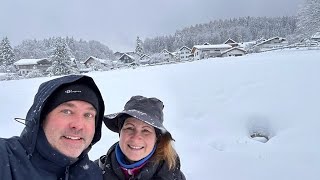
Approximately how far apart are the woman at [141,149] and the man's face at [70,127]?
1.78ft

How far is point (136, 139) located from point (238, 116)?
696 centimetres

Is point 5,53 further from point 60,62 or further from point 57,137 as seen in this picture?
point 57,137

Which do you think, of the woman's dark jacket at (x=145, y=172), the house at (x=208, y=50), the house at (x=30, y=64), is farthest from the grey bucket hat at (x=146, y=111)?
the house at (x=30, y=64)

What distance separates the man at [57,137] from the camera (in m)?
1.83

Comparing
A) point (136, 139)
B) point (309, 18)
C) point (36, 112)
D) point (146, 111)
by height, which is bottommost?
point (136, 139)

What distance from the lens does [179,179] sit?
273 cm

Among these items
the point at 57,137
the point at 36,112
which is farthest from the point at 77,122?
the point at 36,112

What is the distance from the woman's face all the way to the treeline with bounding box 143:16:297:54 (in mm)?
106261

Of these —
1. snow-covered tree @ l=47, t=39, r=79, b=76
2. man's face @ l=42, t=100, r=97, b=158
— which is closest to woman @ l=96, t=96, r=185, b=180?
man's face @ l=42, t=100, r=97, b=158

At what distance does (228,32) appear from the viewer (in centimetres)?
12469

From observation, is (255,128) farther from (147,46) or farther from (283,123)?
(147,46)

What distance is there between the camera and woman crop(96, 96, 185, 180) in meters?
2.62

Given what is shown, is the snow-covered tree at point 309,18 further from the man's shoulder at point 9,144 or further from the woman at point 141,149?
the man's shoulder at point 9,144

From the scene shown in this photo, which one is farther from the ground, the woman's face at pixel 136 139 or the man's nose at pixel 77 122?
the man's nose at pixel 77 122
